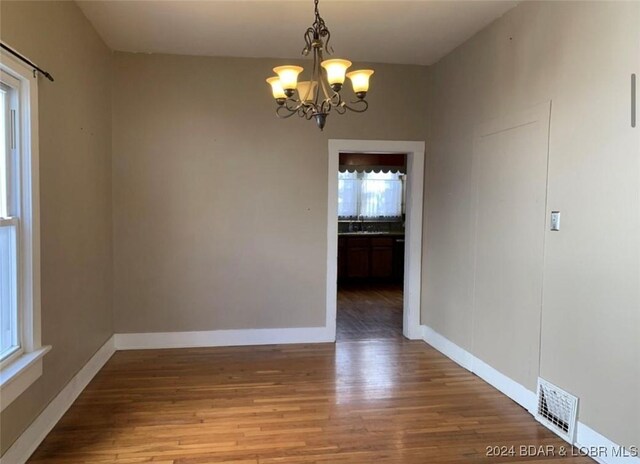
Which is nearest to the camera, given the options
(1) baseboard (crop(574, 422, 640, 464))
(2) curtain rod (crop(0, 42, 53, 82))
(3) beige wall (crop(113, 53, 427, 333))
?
(2) curtain rod (crop(0, 42, 53, 82))

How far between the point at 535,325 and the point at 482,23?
224cm

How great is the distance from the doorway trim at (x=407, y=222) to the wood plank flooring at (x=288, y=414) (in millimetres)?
607

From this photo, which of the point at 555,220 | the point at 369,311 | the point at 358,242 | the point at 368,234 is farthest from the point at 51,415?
the point at 368,234

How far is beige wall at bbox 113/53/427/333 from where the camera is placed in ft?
14.0

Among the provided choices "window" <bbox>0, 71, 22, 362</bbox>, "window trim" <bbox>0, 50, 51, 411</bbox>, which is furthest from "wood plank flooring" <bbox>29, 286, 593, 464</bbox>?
"window" <bbox>0, 71, 22, 362</bbox>

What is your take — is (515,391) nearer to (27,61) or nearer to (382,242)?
(27,61)

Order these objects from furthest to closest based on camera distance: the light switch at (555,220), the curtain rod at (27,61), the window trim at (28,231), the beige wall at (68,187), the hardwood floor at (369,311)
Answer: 1. the hardwood floor at (369,311)
2. the light switch at (555,220)
3. the beige wall at (68,187)
4. the window trim at (28,231)
5. the curtain rod at (27,61)

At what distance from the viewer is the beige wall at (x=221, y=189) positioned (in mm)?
4258

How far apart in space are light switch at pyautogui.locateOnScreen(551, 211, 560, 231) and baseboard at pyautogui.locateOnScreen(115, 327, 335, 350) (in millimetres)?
2462

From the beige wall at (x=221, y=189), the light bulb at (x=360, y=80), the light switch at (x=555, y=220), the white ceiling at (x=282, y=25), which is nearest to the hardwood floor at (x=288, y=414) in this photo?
the beige wall at (x=221, y=189)

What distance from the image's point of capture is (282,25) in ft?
11.6

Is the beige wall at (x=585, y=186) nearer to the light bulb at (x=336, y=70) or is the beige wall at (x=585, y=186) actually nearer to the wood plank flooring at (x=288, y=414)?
the wood plank flooring at (x=288, y=414)

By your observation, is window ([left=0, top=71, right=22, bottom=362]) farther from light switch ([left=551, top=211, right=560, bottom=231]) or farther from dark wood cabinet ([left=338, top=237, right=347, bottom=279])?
dark wood cabinet ([left=338, top=237, right=347, bottom=279])

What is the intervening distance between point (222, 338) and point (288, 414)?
1660 millimetres
